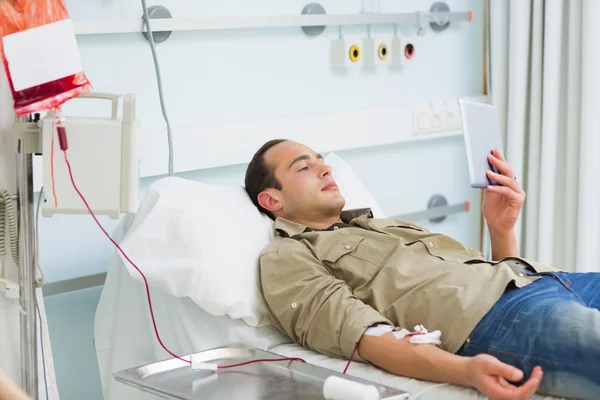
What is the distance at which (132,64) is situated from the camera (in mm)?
2486

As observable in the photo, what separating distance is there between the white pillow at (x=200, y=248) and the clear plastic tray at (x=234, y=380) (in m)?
0.27

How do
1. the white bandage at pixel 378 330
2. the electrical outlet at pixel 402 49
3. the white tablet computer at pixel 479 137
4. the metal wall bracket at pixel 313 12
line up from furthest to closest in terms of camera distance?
the electrical outlet at pixel 402 49
the metal wall bracket at pixel 313 12
the white tablet computer at pixel 479 137
the white bandage at pixel 378 330

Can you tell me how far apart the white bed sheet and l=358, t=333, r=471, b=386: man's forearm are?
66 mm

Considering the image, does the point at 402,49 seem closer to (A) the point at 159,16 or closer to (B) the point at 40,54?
(A) the point at 159,16

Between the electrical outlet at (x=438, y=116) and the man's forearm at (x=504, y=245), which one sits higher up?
the electrical outlet at (x=438, y=116)

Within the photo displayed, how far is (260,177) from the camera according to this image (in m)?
2.40

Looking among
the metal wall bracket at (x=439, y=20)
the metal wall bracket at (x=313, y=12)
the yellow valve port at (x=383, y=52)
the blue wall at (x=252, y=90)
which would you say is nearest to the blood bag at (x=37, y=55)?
the blue wall at (x=252, y=90)

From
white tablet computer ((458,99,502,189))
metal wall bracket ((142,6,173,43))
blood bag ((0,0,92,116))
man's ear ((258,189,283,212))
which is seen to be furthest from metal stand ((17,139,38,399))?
white tablet computer ((458,99,502,189))

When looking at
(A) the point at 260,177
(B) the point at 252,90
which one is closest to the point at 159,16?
(B) the point at 252,90

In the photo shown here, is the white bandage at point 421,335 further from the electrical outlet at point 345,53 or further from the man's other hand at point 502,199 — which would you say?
the electrical outlet at point 345,53

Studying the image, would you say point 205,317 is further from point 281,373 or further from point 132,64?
point 132,64

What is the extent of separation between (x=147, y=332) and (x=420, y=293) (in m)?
0.67

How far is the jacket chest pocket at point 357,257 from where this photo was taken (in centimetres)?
215

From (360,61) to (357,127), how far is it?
0.23 m
